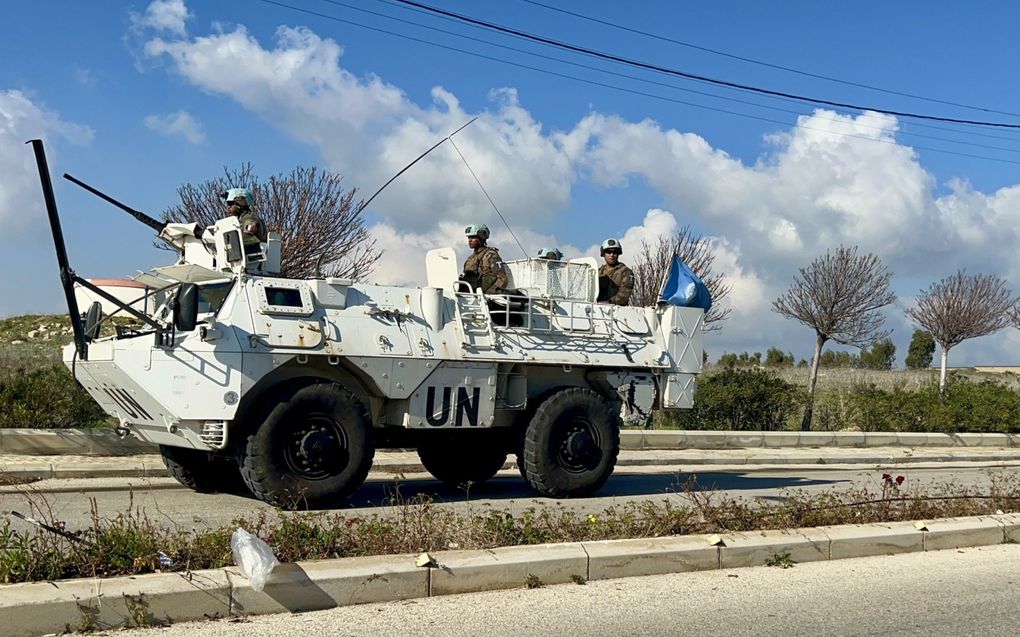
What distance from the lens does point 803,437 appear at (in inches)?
811

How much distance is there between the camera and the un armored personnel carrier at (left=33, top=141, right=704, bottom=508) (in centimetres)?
905

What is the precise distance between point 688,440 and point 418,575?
13.3m

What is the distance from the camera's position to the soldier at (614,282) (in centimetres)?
1214

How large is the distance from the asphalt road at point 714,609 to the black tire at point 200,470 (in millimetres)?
5236

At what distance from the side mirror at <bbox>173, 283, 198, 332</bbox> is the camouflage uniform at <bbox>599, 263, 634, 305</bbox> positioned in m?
4.90

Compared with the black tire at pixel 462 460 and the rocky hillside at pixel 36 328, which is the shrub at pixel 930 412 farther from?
the rocky hillside at pixel 36 328

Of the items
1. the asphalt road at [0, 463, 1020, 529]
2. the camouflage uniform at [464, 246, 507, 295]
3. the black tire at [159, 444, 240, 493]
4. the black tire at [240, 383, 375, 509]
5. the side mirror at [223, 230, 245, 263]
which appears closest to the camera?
the black tire at [240, 383, 375, 509]

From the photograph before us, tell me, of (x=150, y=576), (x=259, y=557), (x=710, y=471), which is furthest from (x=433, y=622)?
(x=710, y=471)

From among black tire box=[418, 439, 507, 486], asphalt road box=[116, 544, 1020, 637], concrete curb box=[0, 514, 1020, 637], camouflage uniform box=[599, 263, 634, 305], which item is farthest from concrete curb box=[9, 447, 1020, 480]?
asphalt road box=[116, 544, 1020, 637]

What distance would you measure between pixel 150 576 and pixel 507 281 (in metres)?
6.38

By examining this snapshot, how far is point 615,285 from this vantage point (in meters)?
12.2

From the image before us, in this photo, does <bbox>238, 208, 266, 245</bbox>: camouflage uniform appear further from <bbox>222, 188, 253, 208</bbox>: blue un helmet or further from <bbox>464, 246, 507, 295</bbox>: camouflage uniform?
<bbox>464, 246, 507, 295</bbox>: camouflage uniform

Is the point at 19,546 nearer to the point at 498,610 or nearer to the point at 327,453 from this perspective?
the point at 498,610

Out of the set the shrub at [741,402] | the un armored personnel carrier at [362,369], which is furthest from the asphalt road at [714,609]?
the shrub at [741,402]
